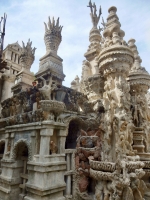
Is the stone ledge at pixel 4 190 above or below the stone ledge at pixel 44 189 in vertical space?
below

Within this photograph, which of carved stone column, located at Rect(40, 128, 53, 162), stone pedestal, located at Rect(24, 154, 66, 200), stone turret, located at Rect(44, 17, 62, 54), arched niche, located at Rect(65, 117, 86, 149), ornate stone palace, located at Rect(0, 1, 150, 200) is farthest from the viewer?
stone turret, located at Rect(44, 17, 62, 54)

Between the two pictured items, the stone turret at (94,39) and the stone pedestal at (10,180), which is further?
the stone turret at (94,39)

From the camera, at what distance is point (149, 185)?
375 inches

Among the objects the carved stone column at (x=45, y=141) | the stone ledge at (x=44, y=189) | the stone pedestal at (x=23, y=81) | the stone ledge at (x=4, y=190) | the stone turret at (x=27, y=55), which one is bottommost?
the stone ledge at (x=4, y=190)

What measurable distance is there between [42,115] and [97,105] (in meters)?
4.32

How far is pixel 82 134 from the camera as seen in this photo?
424 inches

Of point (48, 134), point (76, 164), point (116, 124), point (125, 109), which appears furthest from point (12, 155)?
point (125, 109)

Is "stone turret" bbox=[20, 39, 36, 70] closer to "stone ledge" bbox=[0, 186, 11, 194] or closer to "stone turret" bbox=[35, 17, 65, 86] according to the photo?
"stone turret" bbox=[35, 17, 65, 86]

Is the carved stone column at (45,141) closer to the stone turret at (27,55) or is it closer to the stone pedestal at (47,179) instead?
the stone pedestal at (47,179)

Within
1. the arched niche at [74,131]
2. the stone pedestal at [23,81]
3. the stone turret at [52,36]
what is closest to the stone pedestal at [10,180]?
the arched niche at [74,131]

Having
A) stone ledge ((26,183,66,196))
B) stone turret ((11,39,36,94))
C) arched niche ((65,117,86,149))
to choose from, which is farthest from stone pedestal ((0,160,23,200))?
stone turret ((11,39,36,94))

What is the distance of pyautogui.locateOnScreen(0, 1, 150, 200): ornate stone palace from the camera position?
7.89m

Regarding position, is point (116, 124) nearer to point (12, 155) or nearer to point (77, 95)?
point (77, 95)

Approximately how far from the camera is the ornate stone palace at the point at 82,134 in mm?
7887
